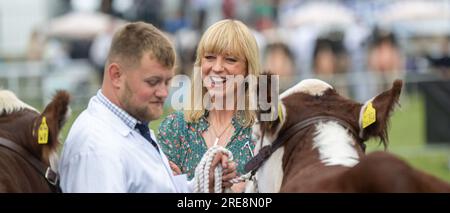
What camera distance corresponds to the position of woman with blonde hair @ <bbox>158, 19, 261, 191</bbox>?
249 inches

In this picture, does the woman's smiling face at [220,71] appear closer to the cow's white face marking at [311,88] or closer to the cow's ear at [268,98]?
the cow's white face marking at [311,88]

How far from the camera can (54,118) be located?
5180 mm

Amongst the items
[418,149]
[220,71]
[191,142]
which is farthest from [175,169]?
[418,149]

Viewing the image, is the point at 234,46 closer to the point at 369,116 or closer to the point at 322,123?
the point at 322,123

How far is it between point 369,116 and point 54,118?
160 centimetres

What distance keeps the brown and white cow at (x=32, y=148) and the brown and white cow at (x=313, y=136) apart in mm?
1096

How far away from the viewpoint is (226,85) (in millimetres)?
6402

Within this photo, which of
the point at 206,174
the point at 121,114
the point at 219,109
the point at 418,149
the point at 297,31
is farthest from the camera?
the point at 297,31

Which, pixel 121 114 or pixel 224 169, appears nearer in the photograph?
pixel 121 114

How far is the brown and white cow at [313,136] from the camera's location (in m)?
5.24

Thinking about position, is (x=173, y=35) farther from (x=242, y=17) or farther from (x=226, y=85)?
(x=226, y=85)

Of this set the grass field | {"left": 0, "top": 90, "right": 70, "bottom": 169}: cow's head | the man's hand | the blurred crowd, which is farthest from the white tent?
the man's hand

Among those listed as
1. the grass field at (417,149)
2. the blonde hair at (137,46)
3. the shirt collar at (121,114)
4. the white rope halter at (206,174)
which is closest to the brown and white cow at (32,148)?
the shirt collar at (121,114)
